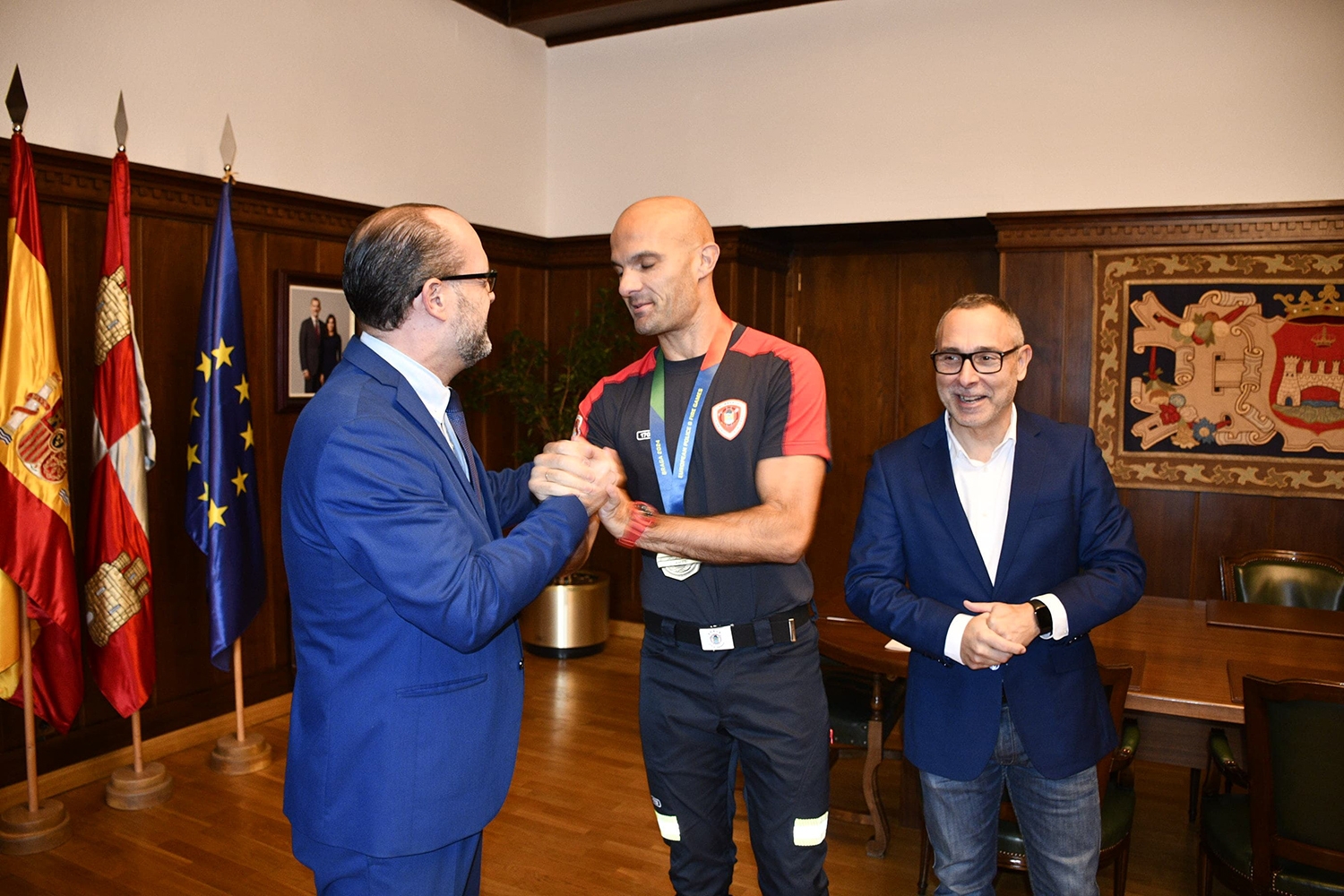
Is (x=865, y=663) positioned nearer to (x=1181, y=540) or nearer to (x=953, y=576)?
(x=953, y=576)

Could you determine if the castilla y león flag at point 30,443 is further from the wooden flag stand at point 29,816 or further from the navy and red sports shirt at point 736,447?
the navy and red sports shirt at point 736,447

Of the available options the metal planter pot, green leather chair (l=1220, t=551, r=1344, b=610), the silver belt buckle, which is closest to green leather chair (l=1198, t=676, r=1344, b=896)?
the silver belt buckle

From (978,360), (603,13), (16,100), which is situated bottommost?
(978,360)

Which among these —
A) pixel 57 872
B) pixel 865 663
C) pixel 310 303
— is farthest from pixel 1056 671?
pixel 310 303

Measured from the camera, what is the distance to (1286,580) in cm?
415

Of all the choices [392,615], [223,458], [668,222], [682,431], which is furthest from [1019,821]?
[223,458]

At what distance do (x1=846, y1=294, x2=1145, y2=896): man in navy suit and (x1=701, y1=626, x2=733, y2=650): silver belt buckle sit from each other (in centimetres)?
31

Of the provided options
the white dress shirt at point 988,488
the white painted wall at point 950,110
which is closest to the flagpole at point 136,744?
the white dress shirt at point 988,488

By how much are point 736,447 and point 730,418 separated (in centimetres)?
7

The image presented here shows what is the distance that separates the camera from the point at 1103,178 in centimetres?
537

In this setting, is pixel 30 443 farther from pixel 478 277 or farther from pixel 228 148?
pixel 478 277

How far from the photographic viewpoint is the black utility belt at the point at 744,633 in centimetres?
218

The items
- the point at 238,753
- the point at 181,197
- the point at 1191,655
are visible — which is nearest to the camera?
the point at 1191,655

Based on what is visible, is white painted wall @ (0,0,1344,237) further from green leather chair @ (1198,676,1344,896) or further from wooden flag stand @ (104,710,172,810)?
green leather chair @ (1198,676,1344,896)
